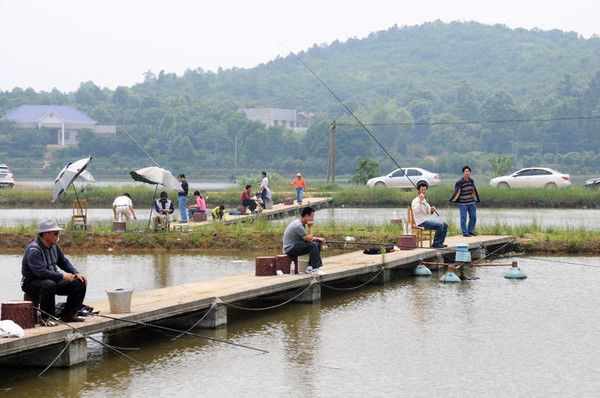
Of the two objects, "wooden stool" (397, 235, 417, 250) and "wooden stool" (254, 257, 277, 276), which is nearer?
"wooden stool" (254, 257, 277, 276)

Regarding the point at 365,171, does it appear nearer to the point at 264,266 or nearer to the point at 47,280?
the point at 264,266

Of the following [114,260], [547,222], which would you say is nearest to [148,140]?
[547,222]

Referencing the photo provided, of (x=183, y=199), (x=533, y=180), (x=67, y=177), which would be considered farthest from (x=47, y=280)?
(x=533, y=180)

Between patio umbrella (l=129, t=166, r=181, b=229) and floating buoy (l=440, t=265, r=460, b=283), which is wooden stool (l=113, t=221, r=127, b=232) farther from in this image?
floating buoy (l=440, t=265, r=460, b=283)

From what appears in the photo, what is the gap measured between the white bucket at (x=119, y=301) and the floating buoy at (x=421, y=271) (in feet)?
27.8

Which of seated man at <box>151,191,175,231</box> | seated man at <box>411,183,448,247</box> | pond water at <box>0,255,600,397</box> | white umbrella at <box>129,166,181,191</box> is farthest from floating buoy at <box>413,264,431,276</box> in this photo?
white umbrella at <box>129,166,181,191</box>

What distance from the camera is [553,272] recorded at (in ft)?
67.1

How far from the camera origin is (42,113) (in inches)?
4587

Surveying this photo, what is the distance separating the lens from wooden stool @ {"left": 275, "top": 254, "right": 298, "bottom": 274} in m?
17.1

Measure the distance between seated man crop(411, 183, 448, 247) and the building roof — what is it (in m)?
96.6

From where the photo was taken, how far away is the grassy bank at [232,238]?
962 inches

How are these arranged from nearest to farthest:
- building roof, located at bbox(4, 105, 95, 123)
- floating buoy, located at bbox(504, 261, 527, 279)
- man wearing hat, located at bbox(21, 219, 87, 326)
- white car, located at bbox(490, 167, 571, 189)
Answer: man wearing hat, located at bbox(21, 219, 87, 326)
floating buoy, located at bbox(504, 261, 527, 279)
white car, located at bbox(490, 167, 571, 189)
building roof, located at bbox(4, 105, 95, 123)

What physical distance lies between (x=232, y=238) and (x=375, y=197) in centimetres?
1852

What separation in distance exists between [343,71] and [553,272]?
153 metres
